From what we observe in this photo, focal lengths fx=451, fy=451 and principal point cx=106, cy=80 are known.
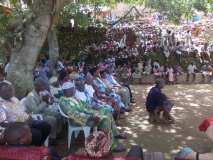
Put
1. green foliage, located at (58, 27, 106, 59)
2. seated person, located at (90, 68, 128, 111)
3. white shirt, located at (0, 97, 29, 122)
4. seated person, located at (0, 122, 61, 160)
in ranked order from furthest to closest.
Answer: green foliage, located at (58, 27, 106, 59), seated person, located at (90, 68, 128, 111), white shirt, located at (0, 97, 29, 122), seated person, located at (0, 122, 61, 160)

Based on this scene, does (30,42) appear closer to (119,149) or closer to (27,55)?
(27,55)

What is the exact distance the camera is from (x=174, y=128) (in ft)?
26.8

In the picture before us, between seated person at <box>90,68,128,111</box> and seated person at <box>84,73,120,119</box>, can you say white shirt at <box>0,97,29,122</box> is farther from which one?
seated person at <box>90,68,128,111</box>

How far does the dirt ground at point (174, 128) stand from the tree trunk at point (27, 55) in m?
1.24

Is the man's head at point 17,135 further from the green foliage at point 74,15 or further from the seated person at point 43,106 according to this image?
the green foliage at point 74,15

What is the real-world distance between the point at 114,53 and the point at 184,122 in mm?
6309

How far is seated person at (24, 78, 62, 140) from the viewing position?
6489mm

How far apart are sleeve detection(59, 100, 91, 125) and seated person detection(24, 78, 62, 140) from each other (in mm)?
226

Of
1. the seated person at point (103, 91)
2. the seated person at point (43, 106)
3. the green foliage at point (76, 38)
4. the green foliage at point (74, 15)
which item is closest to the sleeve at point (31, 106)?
the seated person at point (43, 106)

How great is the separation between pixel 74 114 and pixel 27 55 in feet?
5.21

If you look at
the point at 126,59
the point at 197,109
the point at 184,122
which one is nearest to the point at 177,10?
the point at 126,59

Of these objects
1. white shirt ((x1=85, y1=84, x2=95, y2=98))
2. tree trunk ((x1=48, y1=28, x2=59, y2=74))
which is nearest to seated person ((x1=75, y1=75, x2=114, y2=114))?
white shirt ((x1=85, y1=84, x2=95, y2=98))

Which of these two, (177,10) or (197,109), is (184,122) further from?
(177,10)

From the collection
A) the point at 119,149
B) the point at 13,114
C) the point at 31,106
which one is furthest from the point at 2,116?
the point at 119,149
